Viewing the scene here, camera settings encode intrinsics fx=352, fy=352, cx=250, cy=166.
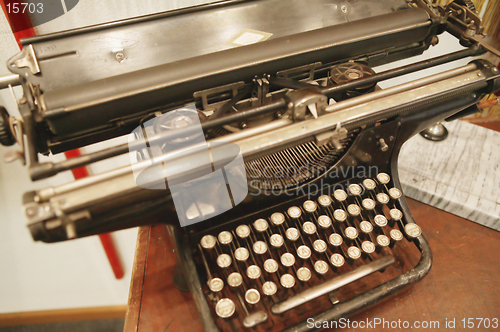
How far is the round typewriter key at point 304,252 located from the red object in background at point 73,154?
106cm

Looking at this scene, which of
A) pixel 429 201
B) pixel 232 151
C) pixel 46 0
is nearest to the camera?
pixel 232 151

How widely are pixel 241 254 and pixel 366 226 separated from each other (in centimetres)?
42

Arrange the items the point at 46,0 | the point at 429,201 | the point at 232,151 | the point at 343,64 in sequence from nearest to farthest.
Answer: the point at 232,151 < the point at 343,64 < the point at 46,0 < the point at 429,201

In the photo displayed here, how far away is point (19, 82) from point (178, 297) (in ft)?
2.64

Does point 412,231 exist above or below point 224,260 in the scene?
below

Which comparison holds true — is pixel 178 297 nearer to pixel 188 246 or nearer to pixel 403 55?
pixel 188 246

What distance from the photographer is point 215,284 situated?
3.19ft

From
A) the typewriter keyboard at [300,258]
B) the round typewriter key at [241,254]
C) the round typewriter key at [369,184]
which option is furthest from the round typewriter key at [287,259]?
the round typewriter key at [369,184]

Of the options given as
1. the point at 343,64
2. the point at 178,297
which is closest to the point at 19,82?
the point at 178,297

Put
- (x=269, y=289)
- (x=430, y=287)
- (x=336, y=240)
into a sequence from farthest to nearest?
(x=430, y=287)
(x=336, y=240)
(x=269, y=289)

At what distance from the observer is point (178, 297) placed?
46.3 inches

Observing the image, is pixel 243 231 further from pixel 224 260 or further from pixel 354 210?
pixel 354 210

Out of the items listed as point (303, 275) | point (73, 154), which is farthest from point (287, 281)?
point (73, 154)

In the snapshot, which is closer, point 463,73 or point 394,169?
point 463,73
